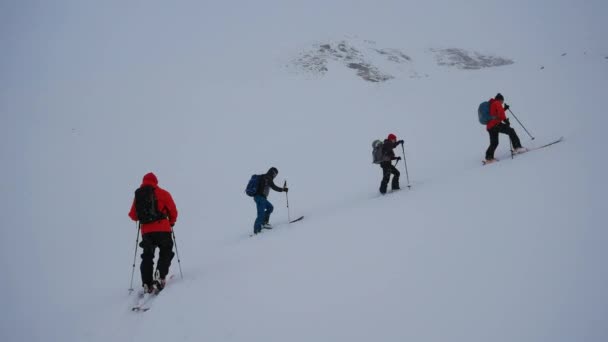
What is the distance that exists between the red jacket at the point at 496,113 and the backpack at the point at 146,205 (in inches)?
353

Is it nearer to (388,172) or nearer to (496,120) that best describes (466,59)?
(496,120)

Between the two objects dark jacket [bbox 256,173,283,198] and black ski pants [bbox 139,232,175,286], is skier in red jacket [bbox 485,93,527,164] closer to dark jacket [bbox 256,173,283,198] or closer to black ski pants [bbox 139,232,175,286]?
dark jacket [bbox 256,173,283,198]

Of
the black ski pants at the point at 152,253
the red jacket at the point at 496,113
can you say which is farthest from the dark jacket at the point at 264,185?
the red jacket at the point at 496,113

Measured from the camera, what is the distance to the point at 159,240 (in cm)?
588

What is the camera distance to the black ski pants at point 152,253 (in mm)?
5754

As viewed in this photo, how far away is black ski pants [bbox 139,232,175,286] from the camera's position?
18.9 ft

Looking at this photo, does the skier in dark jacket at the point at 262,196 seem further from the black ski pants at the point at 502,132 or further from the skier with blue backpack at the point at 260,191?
the black ski pants at the point at 502,132

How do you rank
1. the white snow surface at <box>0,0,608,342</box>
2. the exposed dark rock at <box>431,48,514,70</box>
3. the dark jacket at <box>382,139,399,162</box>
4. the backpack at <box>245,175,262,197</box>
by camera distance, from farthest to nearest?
the exposed dark rock at <box>431,48,514,70</box> → the dark jacket at <box>382,139,399,162</box> → the backpack at <box>245,175,262,197</box> → the white snow surface at <box>0,0,608,342</box>

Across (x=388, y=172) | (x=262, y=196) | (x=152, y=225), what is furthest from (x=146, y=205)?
(x=388, y=172)

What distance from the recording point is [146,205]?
223 inches

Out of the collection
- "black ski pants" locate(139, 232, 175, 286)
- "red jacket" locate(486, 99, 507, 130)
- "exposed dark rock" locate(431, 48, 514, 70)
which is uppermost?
"exposed dark rock" locate(431, 48, 514, 70)

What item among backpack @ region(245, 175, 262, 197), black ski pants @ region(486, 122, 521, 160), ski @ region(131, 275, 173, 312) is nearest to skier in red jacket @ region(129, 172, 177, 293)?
ski @ region(131, 275, 173, 312)

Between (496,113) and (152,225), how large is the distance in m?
9.24

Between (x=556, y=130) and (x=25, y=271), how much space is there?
59.7 ft
